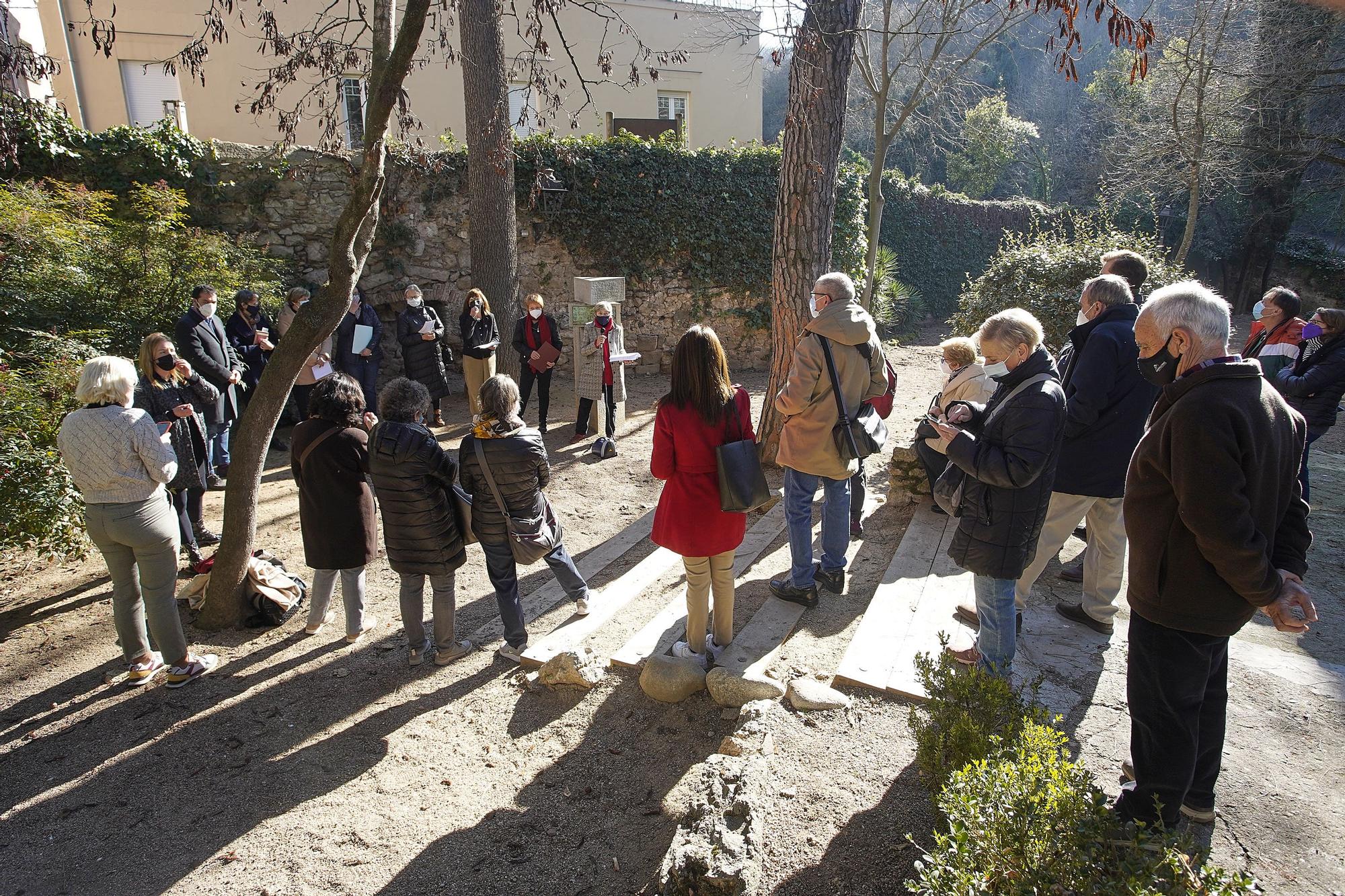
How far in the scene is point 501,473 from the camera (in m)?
4.11

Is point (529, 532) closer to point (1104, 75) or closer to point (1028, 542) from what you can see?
point (1028, 542)

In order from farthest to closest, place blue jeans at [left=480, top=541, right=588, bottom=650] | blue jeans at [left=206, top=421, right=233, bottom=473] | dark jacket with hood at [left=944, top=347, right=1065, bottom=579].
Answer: blue jeans at [left=206, top=421, right=233, bottom=473] < blue jeans at [left=480, top=541, right=588, bottom=650] < dark jacket with hood at [left=944, top=347, right=1065, bottom=579]

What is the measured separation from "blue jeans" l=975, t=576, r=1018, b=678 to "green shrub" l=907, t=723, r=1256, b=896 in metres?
1.16

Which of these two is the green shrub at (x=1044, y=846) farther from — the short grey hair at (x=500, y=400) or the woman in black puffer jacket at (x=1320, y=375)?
the woman in black puffer jacket at (x=1320, y=375)

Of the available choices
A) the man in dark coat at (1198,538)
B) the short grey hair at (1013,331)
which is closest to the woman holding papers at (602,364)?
the short grey hair at (1013,331)

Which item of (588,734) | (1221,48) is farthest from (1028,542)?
(1221,48)

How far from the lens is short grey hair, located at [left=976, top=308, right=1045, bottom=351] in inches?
127

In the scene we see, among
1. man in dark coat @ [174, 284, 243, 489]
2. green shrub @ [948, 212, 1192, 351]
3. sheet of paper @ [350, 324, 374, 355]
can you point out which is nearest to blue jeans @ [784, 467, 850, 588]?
green shrub @ [948, 212, 1192, 351]

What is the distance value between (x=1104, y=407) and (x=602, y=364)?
5523mm

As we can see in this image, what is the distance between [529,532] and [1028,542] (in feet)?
8.34

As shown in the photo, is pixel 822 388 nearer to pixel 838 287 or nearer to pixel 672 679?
pixel 838 287

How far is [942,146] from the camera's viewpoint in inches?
1172

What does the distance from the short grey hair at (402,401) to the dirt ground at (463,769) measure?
1.56 metres

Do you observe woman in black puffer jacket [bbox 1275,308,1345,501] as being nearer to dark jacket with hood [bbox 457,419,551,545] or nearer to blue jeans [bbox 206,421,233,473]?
dark jacket with hood [bbox 457,419,551,545]
